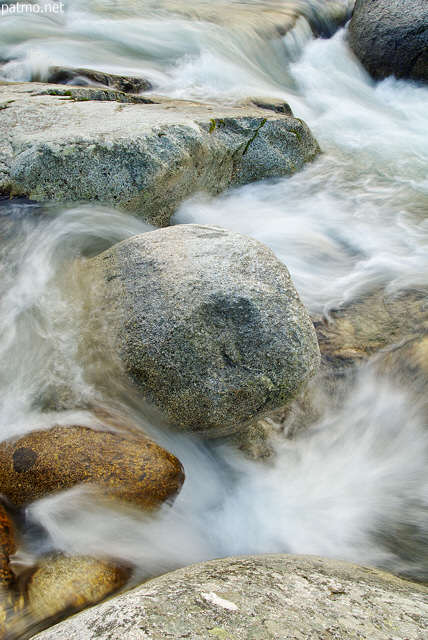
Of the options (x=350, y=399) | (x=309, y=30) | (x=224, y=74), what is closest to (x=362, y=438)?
(x=350, y=399)

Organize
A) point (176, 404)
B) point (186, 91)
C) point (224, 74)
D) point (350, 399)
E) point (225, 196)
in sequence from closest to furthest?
point (176, 404), point (350, 399), point (225, 196), point (186, 91), point (224, 74)

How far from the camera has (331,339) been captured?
3457 millimetres

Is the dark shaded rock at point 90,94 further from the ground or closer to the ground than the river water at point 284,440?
further from the ground

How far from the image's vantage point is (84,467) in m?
2.09

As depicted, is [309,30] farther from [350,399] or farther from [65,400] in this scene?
[65,400]

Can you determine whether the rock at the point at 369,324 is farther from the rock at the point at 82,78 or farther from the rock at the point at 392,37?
the rock at the point at 392,37

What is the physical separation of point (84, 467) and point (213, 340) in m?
0.94

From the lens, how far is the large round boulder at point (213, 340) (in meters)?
2.39

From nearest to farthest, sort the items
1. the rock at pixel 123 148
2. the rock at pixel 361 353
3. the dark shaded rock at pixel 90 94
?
1. the rock at pixel 361 353
2. the rock at pixel 123 148
3. the dark shaded rock at pixel 90 94

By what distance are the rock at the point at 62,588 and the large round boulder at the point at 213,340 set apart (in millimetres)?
836

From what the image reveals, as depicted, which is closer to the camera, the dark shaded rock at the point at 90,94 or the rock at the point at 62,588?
the rock at the point at 62,588

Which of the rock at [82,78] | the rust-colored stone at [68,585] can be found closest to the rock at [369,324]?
the rust-colored stone at [68,585]

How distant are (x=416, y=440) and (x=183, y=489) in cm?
166

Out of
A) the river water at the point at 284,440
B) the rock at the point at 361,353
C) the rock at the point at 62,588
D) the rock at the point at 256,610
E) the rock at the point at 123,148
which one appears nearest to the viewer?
the rock at the point at 256,610
